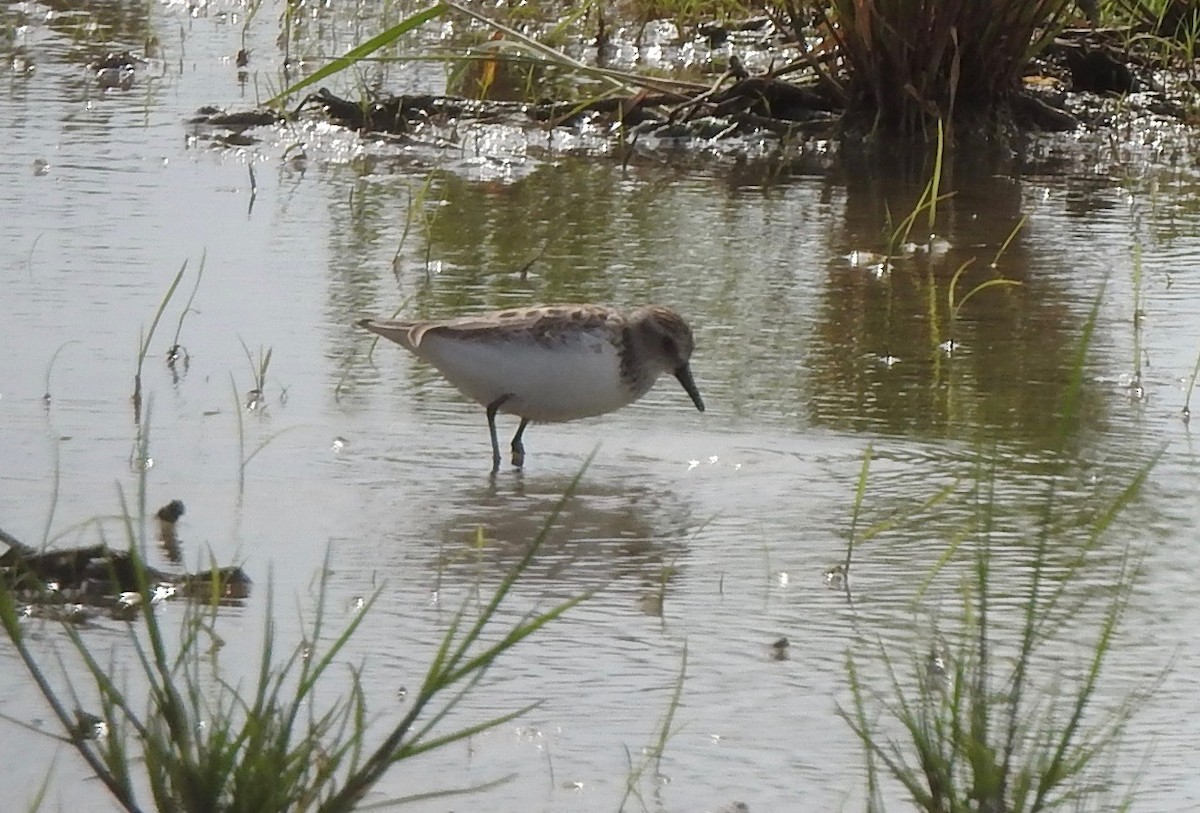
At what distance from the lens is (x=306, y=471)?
16.5ft

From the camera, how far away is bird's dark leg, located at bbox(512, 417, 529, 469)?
17.7 feet

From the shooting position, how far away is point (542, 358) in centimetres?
540

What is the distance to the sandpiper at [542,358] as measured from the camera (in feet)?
17.7

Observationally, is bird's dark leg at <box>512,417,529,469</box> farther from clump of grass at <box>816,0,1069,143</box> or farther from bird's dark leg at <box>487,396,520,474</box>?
clump of grass at <box>816,0,1069,143</box>

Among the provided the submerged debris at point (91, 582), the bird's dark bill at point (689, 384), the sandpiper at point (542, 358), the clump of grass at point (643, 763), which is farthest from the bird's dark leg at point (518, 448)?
the clump of grass at point (643, 763)

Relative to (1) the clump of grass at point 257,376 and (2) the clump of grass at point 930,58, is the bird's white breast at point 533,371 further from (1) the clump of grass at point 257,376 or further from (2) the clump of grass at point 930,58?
(2) the clump of grass at point 930,58

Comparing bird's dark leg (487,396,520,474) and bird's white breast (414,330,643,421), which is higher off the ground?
bird's white breast (414,330,643,421)

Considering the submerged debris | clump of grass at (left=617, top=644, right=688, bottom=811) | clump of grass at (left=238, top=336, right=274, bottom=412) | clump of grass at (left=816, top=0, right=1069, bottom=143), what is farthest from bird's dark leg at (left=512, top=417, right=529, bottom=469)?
clump of grass at (left=816, top=0, right=1069, bottom=143)

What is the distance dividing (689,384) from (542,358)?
47cm

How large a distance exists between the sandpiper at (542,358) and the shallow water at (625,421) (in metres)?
0.14

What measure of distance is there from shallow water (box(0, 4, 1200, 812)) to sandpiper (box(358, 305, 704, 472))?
0.14 meters

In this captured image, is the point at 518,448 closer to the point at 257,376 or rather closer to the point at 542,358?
the point at 542,358

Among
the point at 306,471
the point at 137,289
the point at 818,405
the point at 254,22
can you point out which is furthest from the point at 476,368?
the point at 254,22

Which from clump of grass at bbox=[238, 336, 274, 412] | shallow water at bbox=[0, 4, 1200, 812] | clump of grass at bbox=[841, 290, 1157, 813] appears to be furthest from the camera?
clump of grass at bbox=[238, 336, 274, 412]
